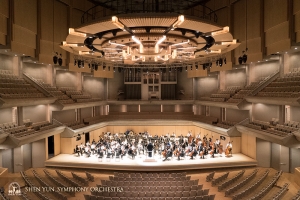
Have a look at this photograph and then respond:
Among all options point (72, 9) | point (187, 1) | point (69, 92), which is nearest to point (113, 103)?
point (69, 92)

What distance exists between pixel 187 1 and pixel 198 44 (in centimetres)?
854

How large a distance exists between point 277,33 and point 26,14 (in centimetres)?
1392

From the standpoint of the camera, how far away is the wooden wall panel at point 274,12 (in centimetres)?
1311

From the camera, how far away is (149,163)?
13.9 meters

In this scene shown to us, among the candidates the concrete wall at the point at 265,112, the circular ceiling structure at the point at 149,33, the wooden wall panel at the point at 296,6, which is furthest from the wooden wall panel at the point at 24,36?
the concrete wall at the point at 265,112

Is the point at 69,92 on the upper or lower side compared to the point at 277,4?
lower

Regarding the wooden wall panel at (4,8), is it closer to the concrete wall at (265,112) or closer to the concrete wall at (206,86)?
the concrete wall at (265,112)

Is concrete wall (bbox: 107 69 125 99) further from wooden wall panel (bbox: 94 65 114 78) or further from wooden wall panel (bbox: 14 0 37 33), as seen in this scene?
wooden wall panel (bbox: 14 0 37 33)

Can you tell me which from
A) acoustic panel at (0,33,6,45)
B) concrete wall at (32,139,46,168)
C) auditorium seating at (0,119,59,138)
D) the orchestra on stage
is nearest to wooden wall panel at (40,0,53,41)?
acoustic panel at (0,33,6,45)

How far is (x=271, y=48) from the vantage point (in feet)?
46.5

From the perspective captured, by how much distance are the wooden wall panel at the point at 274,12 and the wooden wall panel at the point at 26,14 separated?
1364cm

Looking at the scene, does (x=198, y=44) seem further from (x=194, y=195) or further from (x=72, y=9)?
(x=72, y=9)

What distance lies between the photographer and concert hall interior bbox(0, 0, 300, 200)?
9.82 meters

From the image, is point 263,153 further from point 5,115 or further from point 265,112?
point 5,115
